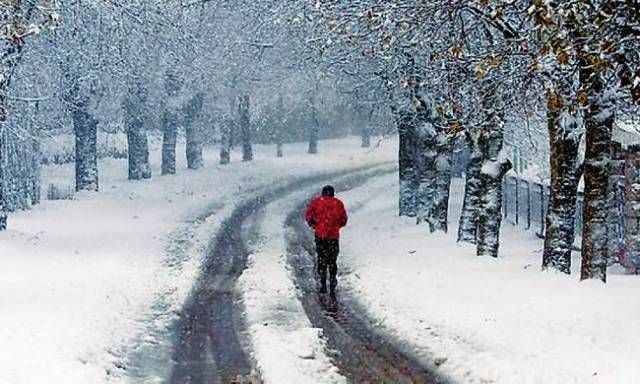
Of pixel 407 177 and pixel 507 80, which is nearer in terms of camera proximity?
pixel 507 80

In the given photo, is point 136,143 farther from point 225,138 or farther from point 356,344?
point 356,344

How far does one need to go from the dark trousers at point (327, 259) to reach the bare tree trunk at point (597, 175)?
434 centimetres

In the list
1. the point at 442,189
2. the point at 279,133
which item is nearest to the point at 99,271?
the point at 442,189

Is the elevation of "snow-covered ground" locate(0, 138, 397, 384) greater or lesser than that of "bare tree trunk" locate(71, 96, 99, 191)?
lesser

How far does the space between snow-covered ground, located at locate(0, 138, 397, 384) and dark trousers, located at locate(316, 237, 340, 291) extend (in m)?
2.45

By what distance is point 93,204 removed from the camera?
108 ft

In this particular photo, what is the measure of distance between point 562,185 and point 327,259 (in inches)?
167

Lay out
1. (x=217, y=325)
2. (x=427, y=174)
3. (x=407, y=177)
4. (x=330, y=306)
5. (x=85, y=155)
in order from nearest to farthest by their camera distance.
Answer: (x=217, y=325), (x=330, y=306), (x=427, y=174), (x=407, y=177), (x=85, y=155)

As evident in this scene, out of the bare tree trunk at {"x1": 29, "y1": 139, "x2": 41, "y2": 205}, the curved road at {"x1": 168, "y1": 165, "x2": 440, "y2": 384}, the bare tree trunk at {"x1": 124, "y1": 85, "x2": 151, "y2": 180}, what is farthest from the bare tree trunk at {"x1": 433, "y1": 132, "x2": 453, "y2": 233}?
the bare tree trunk at {"x1": 124, "y1": 85, "x2": 151, "y2": 180}

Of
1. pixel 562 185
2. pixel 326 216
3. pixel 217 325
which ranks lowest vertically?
pixel 217 325

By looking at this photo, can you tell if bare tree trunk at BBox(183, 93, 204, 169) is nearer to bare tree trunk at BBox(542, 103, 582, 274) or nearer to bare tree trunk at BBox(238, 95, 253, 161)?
bare tree trunk at BBox(238, 95, 253, 161)

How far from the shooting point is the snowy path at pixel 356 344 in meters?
10.8

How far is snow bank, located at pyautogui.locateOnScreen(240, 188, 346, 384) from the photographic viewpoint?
10711mm

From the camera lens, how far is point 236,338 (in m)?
12.9
